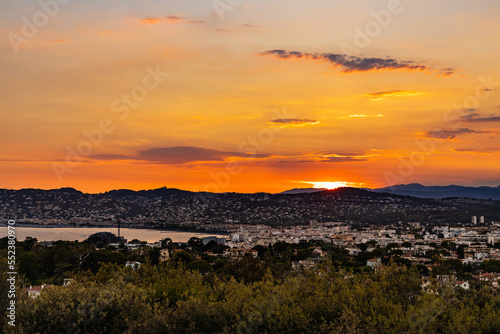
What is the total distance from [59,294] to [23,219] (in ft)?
580

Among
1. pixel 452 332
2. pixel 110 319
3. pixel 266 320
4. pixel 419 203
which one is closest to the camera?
pixel 452 332

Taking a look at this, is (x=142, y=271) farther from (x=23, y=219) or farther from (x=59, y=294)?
(x=23, y=219)

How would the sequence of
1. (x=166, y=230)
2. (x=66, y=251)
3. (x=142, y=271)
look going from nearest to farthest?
(x=142, y=271) → (x=66, y=251) → (x=166, y=230)

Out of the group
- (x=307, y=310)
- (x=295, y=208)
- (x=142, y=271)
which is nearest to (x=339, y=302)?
(x=307, y=310)

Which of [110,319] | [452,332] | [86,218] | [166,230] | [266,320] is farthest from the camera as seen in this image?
[86,218]

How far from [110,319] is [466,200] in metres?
177

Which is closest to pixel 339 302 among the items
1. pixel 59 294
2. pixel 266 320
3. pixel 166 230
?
pixel 266 320

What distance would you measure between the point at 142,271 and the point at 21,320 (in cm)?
769

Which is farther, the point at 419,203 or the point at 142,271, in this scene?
the point at 419,203

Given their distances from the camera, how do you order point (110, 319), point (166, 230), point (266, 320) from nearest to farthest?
point (266, 320) → point (110, 319) → point (166, 230)

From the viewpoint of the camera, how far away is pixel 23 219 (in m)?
177

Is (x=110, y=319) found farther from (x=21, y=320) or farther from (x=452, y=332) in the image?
(x=452, y=332)

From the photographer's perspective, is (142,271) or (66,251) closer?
(142,271)

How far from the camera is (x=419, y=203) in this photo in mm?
173875
